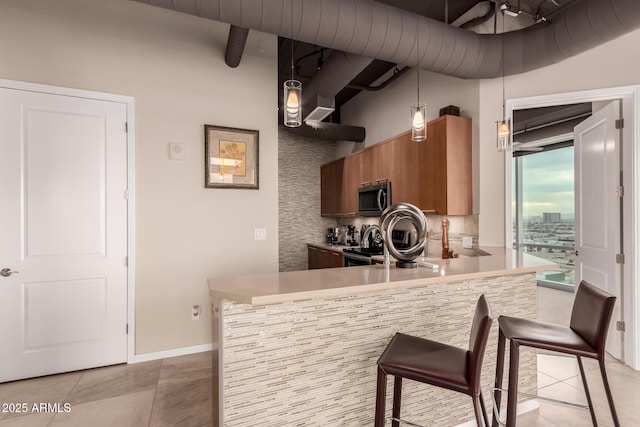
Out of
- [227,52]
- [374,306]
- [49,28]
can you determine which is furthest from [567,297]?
[49,28]

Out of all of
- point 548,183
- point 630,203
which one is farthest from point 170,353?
point 548,183

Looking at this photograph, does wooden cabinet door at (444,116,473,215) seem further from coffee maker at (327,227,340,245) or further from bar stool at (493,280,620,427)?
coffee maker at (327,227,340,245)

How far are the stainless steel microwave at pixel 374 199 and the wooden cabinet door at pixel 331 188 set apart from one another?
0.70 m

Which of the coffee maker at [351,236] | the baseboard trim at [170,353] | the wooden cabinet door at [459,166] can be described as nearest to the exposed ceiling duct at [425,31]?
the wooden cabinet door at [459,166]

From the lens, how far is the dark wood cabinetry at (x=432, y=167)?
3.14 metres

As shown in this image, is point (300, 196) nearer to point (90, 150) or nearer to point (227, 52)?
point (227, 52)

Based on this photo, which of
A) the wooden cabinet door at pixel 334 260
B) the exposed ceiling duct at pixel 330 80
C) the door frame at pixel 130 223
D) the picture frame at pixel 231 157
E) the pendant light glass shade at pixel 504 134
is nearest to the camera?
the pendant light glass shade at pixel 504 134

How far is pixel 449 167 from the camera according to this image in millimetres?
3127

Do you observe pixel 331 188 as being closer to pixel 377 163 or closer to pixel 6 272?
pixel 377 163

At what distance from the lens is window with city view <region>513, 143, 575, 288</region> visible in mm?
5754

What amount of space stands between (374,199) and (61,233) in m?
3.27

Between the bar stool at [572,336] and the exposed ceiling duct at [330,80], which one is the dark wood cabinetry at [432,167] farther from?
the bar stool at [572,336]

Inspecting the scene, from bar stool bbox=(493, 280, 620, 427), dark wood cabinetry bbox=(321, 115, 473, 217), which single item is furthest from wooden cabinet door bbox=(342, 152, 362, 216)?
bar stool bbox=(493, 280, 620, 427)

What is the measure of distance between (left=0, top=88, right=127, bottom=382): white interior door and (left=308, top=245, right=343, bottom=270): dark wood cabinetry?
256 cm
